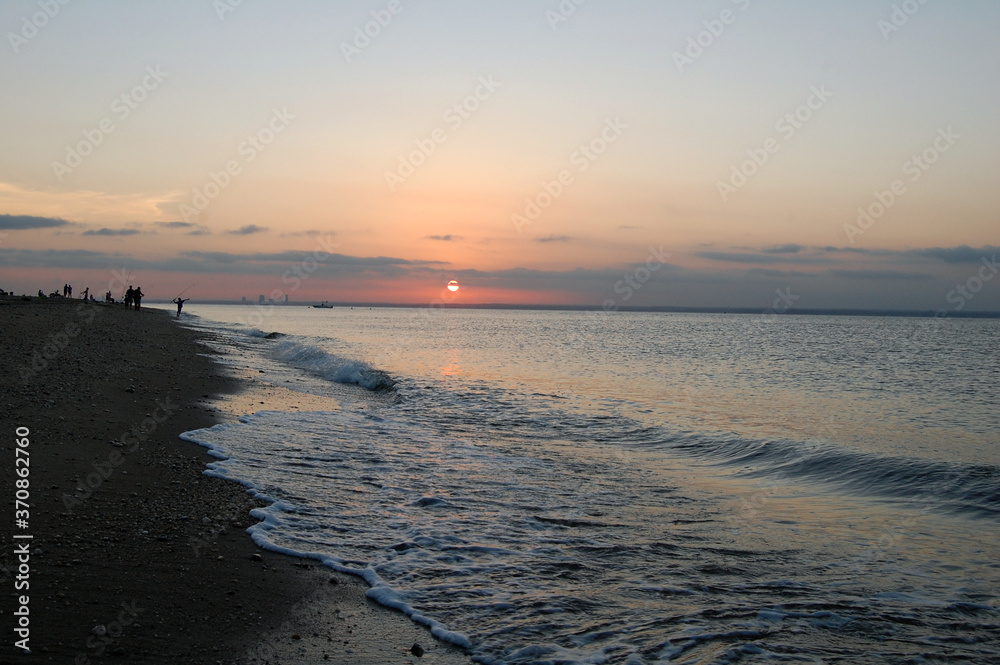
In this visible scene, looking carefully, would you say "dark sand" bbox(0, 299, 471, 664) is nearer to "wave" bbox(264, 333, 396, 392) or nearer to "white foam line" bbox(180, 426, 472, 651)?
"white foam line" bbox(180, 426, 472, 651)

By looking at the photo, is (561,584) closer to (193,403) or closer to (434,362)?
(193,403)

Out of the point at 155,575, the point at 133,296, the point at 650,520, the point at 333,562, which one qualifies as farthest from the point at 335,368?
the point at 133,296

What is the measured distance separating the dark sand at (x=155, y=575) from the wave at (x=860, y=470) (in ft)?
30.4

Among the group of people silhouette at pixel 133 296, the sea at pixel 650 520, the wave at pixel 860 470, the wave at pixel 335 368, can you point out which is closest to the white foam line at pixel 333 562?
the sea at pixel 650 520

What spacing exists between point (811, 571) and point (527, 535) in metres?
3.40

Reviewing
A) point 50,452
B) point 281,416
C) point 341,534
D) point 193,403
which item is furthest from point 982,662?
point 193,403

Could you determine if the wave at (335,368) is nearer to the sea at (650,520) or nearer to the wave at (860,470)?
the sea at (650,520)

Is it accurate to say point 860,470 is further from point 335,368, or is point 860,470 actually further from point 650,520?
point 335,368

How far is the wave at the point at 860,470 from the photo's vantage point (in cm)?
1133

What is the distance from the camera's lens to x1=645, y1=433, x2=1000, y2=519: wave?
11.3m

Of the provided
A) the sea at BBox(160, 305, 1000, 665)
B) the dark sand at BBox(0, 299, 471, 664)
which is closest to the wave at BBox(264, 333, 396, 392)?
the sea at BBox(160, 305, 1000, 665)

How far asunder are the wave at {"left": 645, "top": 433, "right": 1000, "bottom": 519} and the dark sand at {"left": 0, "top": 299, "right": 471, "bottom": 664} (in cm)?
928

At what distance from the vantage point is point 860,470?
13234 mm

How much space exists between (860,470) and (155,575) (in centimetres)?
1271
